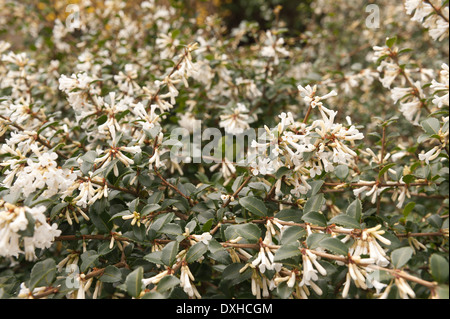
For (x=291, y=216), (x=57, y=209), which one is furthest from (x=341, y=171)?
(x=57, y=209)

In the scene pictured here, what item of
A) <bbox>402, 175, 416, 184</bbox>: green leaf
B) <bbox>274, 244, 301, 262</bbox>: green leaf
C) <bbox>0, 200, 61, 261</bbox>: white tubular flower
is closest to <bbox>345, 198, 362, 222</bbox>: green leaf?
<bbox>274, 244, 301, 262</bbox>: green leaf

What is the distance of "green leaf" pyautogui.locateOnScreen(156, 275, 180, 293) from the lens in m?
0.99

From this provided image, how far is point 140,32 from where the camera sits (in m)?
3.14

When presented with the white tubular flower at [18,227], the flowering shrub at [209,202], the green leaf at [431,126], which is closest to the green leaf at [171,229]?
the flowering shrub at [209,202]

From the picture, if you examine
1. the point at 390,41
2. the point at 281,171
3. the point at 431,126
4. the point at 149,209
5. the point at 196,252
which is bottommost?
the point at 196,252

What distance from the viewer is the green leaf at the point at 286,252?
1.00m

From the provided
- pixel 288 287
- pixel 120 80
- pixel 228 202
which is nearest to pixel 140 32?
pixel 120 80

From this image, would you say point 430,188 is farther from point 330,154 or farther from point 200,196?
point 200,196

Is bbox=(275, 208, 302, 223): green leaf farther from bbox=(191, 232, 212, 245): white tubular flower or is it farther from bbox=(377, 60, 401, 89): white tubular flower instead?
bbox=(377, 60, 401, 89): white tubular flower

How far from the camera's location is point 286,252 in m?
1.02

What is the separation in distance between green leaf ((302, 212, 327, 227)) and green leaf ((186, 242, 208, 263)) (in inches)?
13.2

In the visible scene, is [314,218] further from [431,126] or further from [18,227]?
[18,227]

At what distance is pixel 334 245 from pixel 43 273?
87 centimetres

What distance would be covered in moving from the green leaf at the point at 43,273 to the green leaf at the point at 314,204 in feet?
2.74
